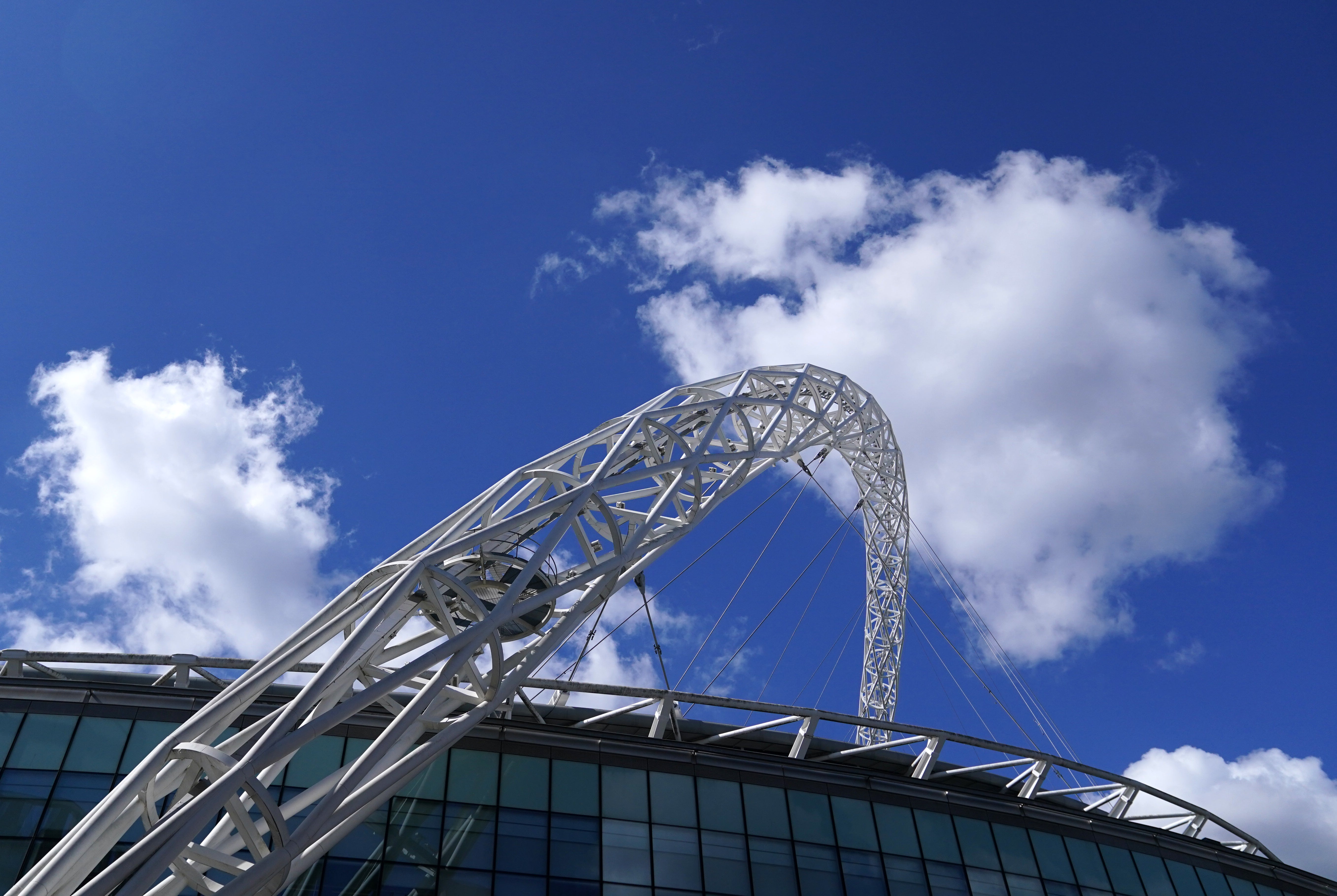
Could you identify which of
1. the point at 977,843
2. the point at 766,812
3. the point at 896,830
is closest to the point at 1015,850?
the point at 977,843

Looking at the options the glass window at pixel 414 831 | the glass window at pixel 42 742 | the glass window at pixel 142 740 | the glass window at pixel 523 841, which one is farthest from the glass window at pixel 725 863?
the glass window at pixel 42 742

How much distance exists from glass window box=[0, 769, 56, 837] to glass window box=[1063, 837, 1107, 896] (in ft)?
98.0

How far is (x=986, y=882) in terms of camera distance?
2956cm

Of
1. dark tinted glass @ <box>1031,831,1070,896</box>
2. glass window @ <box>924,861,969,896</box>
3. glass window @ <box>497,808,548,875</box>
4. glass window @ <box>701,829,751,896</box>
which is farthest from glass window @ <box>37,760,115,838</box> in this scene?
dark tinted glass @ <box>1031,831,1070,896</box>

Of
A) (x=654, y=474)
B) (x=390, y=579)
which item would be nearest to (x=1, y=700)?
(x=390, y=579)

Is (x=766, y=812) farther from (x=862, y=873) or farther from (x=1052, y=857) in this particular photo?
(x=1052, y=857)

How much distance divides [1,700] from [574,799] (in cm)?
1522

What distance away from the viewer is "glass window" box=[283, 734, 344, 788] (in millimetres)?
25703

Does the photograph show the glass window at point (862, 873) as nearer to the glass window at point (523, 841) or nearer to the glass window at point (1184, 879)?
the glass window at point (523, 841)

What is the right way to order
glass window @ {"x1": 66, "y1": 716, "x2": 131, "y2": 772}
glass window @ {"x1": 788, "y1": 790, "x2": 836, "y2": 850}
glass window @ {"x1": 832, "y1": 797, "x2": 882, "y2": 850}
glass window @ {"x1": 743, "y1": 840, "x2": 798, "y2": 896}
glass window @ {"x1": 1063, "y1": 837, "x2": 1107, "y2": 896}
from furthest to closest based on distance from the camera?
glass window @ {"x1": 1063, "y1": 837, "x2": 1107, "y2": 896}
glass window @ {"x1": 832, "y1": 797, "x2": 882, "y2": 850}
glass window @ {"x1": 788, "y1": 790, "x2": 836, "y2": 850}
glass window @ {"x1": 743, "y1": 840, "x2": 798, "y2": 896}
glass window @ {"x1": 66, "y1": 716, "x2": 131, "y2": 772}

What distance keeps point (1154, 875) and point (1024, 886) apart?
6.20 metres

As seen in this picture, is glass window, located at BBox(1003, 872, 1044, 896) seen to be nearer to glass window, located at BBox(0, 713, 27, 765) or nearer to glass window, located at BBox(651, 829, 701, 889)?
glass window, located at BBox(651, 829, 701, 889)

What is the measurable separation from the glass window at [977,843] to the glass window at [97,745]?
79.9ft

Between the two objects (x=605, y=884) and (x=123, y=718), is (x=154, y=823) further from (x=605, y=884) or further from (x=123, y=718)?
(x=605, y=884)
